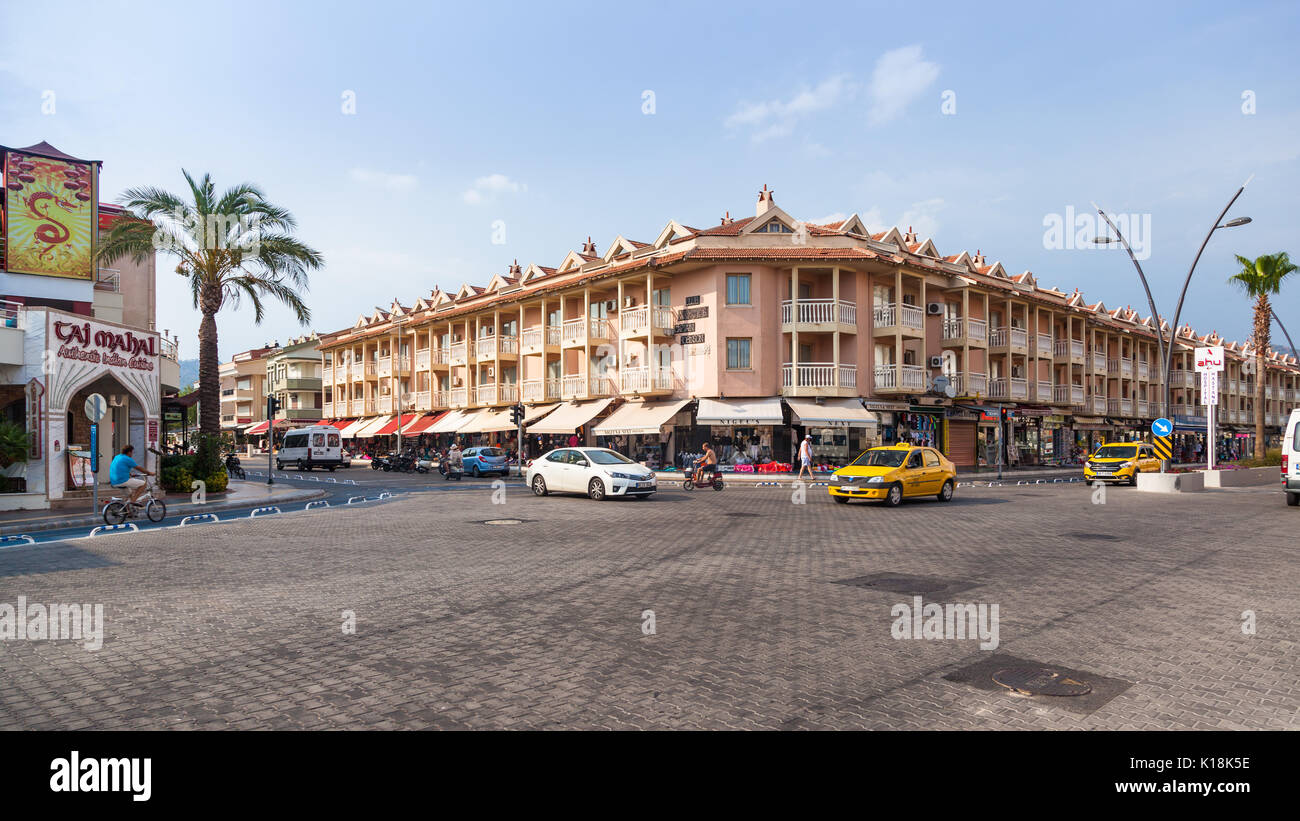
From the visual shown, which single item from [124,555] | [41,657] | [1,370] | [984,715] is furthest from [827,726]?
[1,370]

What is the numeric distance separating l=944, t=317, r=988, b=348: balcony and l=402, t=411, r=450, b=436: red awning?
31182 millimetres

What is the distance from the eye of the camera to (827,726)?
4.41 m

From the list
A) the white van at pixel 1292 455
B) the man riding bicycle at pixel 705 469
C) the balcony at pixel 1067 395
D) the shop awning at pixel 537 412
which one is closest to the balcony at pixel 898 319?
the man riding bicycle at pixel 705 469

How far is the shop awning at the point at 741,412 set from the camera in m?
32.2

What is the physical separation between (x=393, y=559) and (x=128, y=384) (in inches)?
669

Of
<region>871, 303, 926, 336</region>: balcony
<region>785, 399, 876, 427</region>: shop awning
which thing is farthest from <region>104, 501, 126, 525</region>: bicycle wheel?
<region>871, 303, 926, 336</region>: balcony

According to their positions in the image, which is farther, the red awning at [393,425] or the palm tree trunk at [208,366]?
the red awning at [393,425]

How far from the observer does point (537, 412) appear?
4284 cm

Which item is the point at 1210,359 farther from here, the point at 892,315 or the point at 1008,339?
the point at 1008,339

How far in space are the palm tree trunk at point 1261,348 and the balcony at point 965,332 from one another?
13.5 metres

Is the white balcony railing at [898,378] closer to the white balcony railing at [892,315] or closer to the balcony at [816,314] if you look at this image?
the white balcony railing at [892,315]

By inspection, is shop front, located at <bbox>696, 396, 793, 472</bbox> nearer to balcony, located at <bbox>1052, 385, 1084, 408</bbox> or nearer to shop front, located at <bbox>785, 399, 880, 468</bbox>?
shop front, located at <bbox>785, 399, 880, 468</bbox>

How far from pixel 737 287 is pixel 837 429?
754cm

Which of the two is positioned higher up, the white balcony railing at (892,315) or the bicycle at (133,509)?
the white balcony railing at (892,315)
